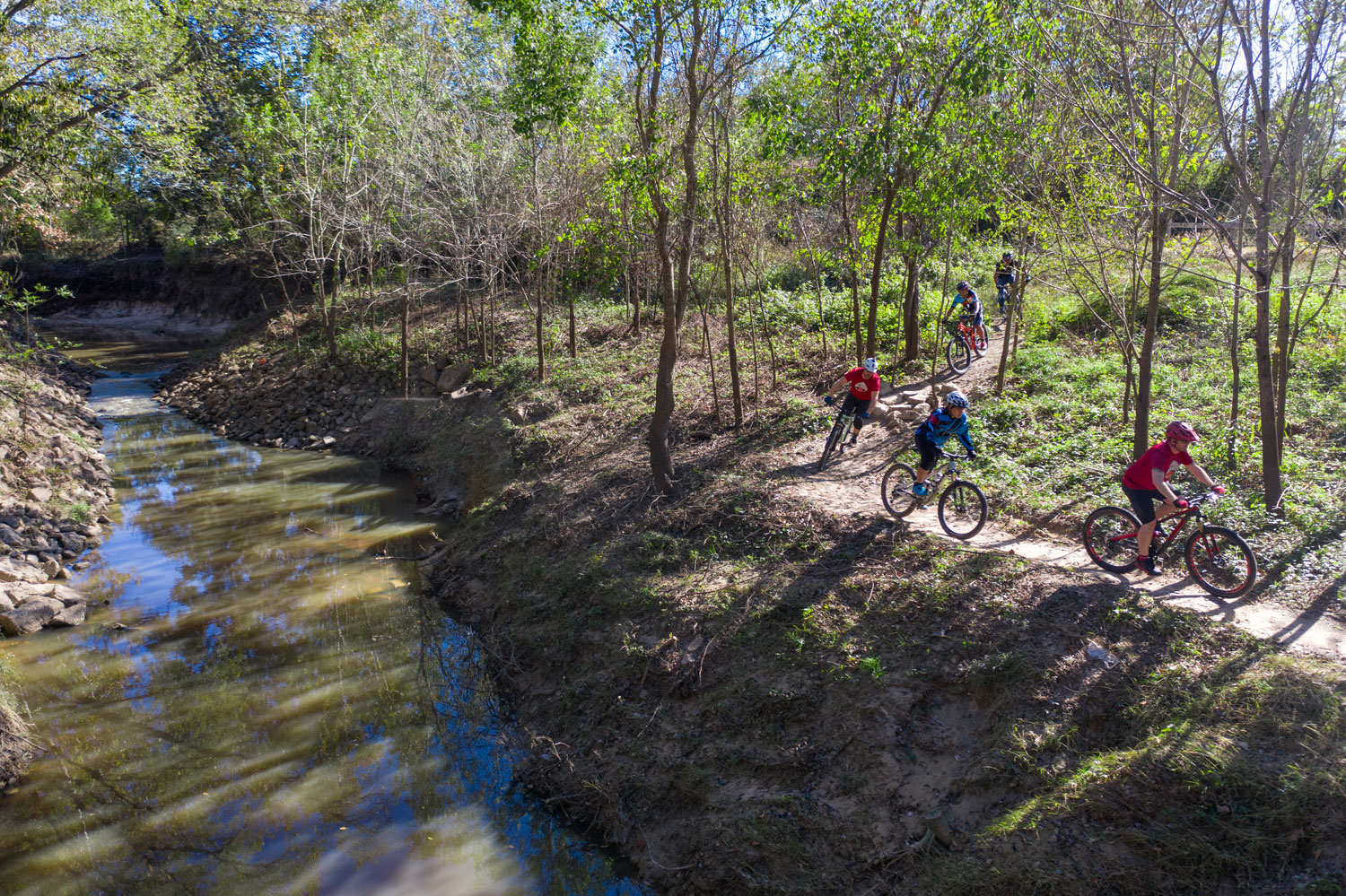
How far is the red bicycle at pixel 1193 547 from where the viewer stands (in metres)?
6.96

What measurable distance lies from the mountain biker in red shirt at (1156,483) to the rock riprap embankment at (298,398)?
653 inches

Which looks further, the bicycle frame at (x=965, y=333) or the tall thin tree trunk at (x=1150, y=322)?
the bicycle frame at (x=965, y=333)

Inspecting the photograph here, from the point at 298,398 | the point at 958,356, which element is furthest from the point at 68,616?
the point at 958,356

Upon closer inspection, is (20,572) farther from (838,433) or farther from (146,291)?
(146,291)

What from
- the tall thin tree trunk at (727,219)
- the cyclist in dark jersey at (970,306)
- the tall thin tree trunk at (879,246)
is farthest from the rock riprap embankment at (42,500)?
the cyclist in dark jersey at (970,306)

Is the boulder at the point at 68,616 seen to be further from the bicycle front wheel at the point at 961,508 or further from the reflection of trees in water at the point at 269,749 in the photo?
the bicycle front wheel at the point at 961,508

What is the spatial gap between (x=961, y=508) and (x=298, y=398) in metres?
20.4

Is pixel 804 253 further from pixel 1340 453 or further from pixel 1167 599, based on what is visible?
pixel 1167 599

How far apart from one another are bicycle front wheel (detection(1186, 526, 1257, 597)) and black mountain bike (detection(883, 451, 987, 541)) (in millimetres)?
2019

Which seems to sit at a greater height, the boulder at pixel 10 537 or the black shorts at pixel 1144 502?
the black shorts at pixel 1144 502

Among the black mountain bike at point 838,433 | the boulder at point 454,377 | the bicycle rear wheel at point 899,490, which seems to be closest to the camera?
the bicycle rear wheel at point 899,490

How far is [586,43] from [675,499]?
20.6ft

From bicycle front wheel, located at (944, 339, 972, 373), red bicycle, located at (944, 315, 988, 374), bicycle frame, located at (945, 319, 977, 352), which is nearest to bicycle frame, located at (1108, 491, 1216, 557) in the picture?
red bicycle, located at (944, 315, 988, 374)

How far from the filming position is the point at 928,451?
9.23m
